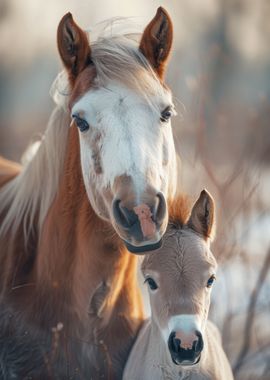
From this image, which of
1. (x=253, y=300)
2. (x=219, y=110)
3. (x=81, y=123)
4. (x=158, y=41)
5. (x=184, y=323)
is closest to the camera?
(x=184, y=323)

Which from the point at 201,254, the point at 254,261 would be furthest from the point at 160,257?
the point at 254,261

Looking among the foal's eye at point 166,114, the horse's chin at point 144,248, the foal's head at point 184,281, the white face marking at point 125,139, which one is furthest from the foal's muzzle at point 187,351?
the foal's eye at point 166,114

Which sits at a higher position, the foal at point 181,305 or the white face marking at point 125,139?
the white face marking at point 125,139

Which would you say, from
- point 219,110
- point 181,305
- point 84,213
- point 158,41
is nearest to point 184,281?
point 181,305

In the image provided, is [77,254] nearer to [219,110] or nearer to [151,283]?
[151,283]

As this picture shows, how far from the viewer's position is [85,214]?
14.7 feet

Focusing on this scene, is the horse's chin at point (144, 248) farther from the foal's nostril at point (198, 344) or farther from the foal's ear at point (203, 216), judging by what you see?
the foal's ear at point (203, 216)

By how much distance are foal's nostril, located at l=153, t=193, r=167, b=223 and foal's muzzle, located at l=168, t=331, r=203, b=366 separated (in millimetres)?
504

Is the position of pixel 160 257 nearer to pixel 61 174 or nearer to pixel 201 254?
pixel 201 254

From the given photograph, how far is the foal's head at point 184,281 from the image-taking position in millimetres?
3889

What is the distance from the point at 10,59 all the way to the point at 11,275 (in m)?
8.34

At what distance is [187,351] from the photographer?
3850 mm

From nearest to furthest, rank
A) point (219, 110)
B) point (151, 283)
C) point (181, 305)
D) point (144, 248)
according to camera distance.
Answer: point (144, 248) → point (181, 305) → point (151, 283) → point (219, 110)

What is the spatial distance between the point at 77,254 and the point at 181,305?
73 centimetres
